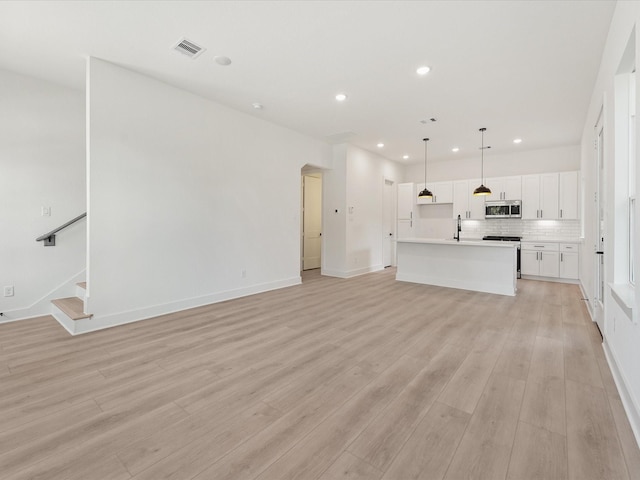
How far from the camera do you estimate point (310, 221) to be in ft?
28.0

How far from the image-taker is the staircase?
342 centimetres

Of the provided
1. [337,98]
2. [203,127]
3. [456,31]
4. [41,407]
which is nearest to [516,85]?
[456,31]

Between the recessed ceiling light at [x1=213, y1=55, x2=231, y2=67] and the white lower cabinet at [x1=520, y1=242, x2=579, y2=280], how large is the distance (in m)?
7.06

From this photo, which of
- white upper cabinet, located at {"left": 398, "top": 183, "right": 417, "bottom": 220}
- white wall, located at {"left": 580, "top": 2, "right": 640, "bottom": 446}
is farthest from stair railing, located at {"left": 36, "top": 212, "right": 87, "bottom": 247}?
white upper cabinet, located at {"left": 398, "top": 183, "right": 417, "bottom": 220}

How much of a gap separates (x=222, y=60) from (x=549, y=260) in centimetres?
743

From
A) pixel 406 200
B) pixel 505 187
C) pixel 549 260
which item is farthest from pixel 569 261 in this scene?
pixel 406 200

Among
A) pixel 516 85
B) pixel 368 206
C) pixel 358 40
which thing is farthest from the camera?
pixel 368 206

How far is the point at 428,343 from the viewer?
10.4ft

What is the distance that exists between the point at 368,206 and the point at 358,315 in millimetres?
4231

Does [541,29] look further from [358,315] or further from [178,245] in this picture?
[178,245]

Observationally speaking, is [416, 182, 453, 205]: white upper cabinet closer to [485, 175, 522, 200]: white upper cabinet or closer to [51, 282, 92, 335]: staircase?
[485, 175, 522, 200]: white upper cabinet

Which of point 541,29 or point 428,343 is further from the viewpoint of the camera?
point 428,343

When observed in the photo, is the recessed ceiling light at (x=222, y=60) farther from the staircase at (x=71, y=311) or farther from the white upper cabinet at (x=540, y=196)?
the white upper cabinet at (x=540, y=196)

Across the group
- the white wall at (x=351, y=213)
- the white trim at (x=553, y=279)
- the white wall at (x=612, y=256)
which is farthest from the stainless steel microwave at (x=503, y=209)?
the white wall at (x=612, y=256)
